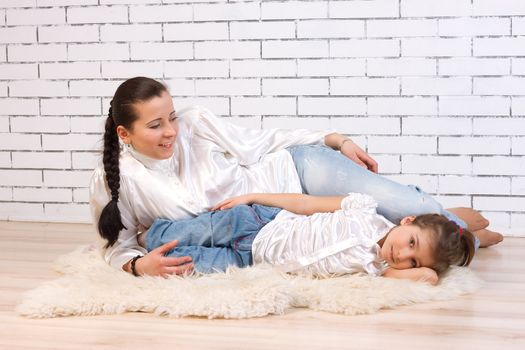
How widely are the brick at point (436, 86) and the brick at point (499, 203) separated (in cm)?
52

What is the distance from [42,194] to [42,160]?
0.19 metres

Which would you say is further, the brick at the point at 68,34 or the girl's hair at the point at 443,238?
the brick at the point at 68,34

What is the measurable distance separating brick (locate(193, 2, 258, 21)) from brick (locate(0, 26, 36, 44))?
3.05ft

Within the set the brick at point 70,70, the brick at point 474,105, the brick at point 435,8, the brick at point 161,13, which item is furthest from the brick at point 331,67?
the brick at point 70,70

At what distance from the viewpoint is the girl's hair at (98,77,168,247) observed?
2.79 metres

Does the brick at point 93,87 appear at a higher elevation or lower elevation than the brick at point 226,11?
lower

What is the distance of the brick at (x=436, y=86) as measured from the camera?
3.73m

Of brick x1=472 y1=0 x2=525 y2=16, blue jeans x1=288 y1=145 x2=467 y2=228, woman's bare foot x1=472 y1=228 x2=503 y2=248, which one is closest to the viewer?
blue jeans x1=288 y1=145 x2=467 y2=228

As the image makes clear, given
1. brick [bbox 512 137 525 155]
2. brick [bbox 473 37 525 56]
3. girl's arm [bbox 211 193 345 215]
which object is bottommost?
girl's arm [bbox 211 193 345 215]

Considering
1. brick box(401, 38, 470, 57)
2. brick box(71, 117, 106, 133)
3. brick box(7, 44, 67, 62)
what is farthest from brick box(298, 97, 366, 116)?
brick box(7, 44, 67, 62)

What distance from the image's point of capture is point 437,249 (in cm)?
261

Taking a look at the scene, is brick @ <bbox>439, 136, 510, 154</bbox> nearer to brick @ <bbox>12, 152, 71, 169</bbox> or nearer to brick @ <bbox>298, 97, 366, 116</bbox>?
brick @ <bbox>298, 97, 366, 116</bbox>

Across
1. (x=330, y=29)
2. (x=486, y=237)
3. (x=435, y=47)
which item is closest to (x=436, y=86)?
(x=435, y=47)

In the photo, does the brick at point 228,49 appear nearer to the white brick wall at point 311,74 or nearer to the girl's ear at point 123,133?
the white brick wall at point 311,74
